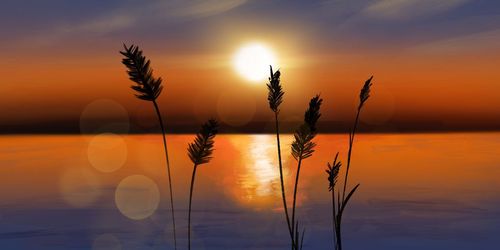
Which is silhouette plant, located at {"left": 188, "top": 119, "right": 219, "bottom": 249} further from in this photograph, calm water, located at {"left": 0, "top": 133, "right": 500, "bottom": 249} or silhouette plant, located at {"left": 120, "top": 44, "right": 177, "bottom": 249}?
calm water, located at {"left": 0, "top": 133, "right": 500, "bottom": 249}

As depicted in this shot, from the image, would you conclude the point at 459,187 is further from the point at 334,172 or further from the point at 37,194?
the point at 334,172

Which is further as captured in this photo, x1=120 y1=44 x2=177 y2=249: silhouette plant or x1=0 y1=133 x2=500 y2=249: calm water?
x1=0 y1=133 x2=500 y2=249: calm water

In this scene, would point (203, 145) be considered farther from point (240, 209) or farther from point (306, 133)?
point (240, 209)

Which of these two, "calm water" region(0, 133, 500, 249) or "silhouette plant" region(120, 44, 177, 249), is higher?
"silhouette plant" region(120, 44, 177, 249)

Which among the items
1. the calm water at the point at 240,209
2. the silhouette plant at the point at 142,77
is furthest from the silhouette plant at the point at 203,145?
the calm water at the point at 240,209

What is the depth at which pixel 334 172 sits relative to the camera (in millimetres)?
3797

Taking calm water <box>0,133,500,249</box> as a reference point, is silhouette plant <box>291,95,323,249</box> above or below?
above

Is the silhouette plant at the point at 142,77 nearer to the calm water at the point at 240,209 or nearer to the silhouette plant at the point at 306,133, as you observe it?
the silhouette plant at the point at 306,133

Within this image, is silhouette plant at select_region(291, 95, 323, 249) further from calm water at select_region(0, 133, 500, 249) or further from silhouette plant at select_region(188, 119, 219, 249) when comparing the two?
calm water at select_region(0, 133, 500, 249)

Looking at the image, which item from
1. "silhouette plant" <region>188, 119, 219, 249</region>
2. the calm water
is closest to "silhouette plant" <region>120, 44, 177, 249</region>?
"silhouette plant" <region>188, 119, 219, 249</region>

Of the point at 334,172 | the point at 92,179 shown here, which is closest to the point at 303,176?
the point at 92,179

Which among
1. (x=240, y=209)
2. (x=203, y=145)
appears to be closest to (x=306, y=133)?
(x=203, y=145)

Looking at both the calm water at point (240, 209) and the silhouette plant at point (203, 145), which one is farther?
the calm water at point (240, 209)

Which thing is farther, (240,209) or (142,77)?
(240,209)
